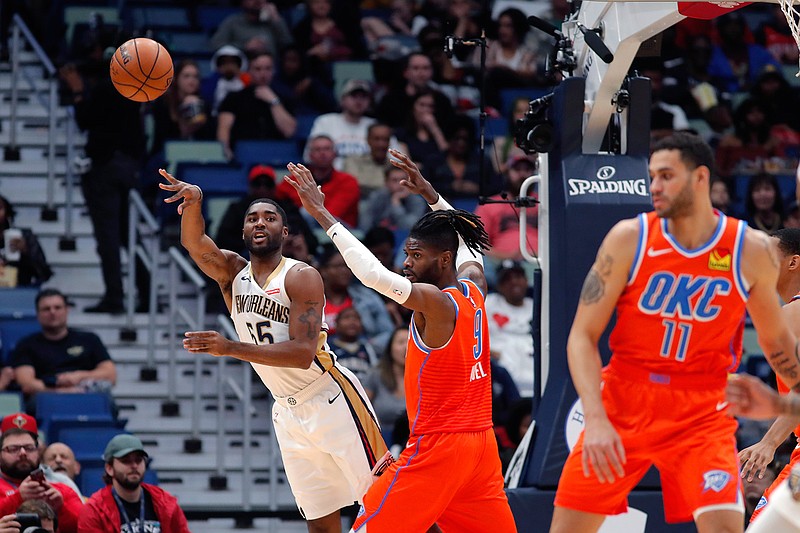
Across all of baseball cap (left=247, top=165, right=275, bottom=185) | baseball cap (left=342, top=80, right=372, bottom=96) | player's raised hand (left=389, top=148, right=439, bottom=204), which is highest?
baseball cap (left=342, top=80, right=372, bottom=96)

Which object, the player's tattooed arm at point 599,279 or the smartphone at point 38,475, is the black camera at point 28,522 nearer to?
the smartphone at point 38,475

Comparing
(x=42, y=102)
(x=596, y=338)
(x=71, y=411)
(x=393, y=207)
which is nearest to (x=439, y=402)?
(x=596, y=338)

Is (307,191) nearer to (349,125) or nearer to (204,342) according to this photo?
(204,342)

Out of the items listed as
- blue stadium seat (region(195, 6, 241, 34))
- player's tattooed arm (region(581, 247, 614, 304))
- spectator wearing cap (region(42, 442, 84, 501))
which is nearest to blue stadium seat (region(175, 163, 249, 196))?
blue stadium seat (region(195, 6, 241, 34))

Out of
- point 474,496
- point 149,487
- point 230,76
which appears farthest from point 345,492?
point 230,76

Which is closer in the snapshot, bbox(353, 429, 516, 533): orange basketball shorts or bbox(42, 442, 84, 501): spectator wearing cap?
bbox(353, 429, 516, 533): orange basketball shorts

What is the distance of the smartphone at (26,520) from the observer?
327 inches

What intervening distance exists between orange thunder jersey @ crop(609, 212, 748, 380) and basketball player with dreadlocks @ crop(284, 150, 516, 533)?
54.0 inches

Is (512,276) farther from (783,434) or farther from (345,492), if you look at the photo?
(783,434)

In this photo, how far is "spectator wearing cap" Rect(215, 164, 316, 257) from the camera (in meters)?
12.0

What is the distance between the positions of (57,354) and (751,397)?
23.0 feet

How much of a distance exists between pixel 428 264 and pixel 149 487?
3.35 metres

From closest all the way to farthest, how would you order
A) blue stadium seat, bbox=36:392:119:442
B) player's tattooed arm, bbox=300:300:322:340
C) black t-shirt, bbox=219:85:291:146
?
player's tattooed arm, bbox=300:300:322:340 < blue stadium seat, bbox=36:392:119:442 < black t-shirt, bbox=219:85:291:146

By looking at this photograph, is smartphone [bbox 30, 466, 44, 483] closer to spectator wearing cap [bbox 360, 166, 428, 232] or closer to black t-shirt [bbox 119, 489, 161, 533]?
black t-shirt [bbox 119, 489, 161, 533]
